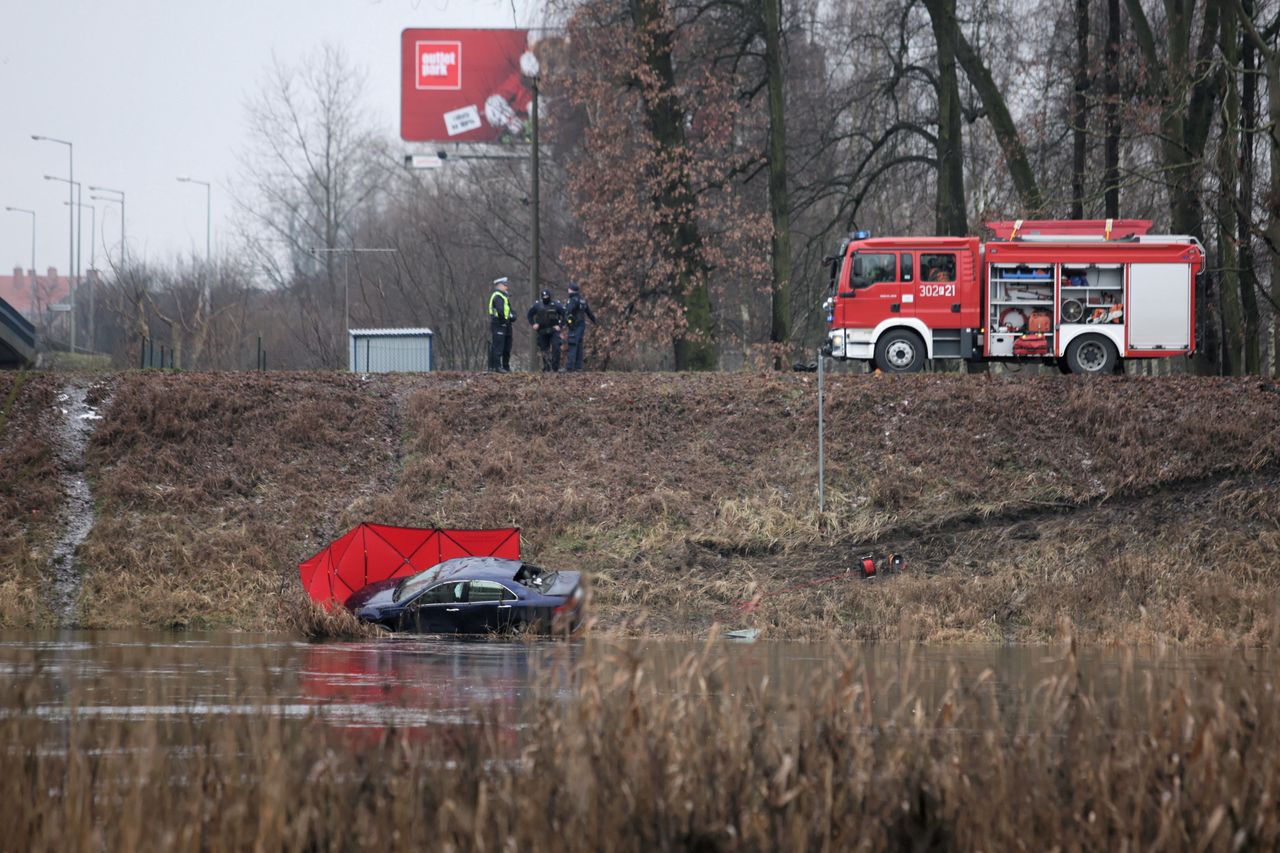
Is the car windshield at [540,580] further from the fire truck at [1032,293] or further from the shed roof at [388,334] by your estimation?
the shed roof at [388,334]

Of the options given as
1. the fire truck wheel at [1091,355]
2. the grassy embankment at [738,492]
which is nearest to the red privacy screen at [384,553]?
the grassy embankment at [738,492]

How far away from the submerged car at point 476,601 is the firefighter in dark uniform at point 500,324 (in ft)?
32.7

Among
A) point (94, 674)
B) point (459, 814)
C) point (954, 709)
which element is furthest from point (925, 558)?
point (459, 814)

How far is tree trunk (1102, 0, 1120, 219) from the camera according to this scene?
3228 cm

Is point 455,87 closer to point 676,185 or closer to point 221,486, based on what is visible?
point 676,185

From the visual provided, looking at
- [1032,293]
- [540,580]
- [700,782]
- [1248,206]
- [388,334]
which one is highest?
[1248,206]

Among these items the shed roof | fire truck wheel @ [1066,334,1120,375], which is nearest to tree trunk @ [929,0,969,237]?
fire truck wheel @ [1066,334,1120,375]

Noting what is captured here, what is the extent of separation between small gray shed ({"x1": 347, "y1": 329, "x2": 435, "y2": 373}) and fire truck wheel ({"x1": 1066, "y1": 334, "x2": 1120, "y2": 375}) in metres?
14.3

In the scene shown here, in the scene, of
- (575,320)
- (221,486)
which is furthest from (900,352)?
(221,486)

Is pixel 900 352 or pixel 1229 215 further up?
pixel 1229 215

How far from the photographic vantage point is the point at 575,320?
106 ft

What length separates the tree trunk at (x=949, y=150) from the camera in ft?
112

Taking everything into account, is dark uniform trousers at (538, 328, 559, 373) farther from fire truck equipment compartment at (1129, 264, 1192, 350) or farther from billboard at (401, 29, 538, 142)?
billboard at (401, 29, 538, 142)

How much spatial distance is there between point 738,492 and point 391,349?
455 inches
